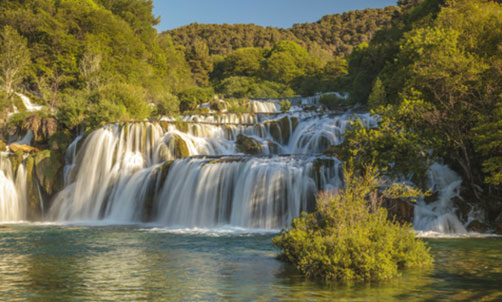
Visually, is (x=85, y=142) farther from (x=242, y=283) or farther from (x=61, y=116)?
(x=242, y=283)

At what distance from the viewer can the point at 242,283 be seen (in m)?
12.0

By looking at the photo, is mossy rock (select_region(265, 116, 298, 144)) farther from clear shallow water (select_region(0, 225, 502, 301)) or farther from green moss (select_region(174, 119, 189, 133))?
clear shallow water (select_region(0, 225, 502, 301))

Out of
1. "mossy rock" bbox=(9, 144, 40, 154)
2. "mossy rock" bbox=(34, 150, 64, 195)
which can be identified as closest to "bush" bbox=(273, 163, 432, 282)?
"mossy rock" bbox=(34, 150, 64, 195)

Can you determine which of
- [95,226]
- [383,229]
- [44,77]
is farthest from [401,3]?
[383,229]

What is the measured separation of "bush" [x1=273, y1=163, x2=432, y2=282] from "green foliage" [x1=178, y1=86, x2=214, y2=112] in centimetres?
4699

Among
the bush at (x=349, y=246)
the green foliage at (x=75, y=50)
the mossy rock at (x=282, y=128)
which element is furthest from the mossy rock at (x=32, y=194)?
the bush at (x=349, y=246)

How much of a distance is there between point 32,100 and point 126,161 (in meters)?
24.0

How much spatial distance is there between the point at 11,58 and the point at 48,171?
85.4 ft

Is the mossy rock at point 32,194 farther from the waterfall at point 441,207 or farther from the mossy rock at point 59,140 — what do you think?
the waterfall at point 441,207

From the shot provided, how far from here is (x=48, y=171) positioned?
34031mm

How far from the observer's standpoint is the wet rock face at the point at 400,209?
23.1 metres

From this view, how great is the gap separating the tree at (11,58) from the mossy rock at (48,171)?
19.8 m

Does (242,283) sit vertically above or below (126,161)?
below

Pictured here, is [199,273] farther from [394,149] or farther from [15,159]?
[15,159]
